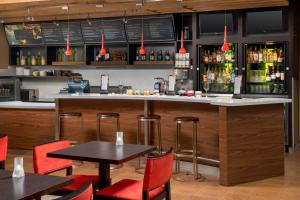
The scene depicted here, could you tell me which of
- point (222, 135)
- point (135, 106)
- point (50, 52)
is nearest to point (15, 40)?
point (50, 52)

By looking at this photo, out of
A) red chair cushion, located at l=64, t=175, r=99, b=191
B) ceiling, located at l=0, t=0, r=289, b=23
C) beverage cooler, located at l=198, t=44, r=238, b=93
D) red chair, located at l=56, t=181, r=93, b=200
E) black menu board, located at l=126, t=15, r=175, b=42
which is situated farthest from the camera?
black menu board, located at l=126, t=15, r=175, b=42

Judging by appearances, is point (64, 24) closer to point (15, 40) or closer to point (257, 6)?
point (15, 40)

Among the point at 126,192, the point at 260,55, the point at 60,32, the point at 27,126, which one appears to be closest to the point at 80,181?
the point at 126,192

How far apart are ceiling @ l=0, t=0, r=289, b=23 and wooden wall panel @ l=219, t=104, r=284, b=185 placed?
220 cm

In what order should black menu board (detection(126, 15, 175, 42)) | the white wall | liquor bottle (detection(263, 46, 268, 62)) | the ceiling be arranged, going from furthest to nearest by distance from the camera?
the white wall → black menu board (detection(126, 15, 175, 42)) → liquor bottle (detection(263, 46, 268, 62)) → the ceiling

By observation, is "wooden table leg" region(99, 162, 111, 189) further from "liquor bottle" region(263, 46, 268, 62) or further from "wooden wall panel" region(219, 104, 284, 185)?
"liquor bottle" region(263, 46, 268, 62)

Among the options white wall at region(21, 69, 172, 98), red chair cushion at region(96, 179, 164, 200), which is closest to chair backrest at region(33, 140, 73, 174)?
red chair cushion at region(96, 179, 164, 200)

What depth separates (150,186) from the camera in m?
3.21

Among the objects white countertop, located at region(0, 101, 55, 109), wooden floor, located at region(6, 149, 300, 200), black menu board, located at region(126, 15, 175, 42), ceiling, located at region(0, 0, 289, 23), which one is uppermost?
ceiling, located at region(0, 0, 289, 23)

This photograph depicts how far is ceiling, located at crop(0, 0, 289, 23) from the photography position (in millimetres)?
7039

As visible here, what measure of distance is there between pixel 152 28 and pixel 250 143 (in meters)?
3.90

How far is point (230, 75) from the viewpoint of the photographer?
324 inches

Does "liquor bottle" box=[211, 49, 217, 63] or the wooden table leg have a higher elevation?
"liquor bottle" box=[211, 49, 217, 63]

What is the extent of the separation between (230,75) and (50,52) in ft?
14.0
